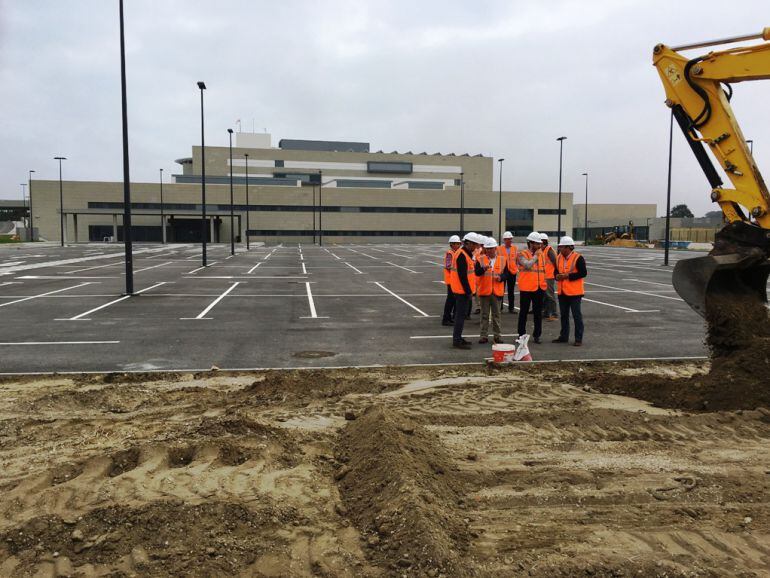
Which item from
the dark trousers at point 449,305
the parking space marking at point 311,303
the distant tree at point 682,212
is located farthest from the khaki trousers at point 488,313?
the distant tree at point 682,212

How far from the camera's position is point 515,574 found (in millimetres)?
3627

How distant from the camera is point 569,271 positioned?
1086 cm

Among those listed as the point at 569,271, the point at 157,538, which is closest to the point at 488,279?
the point at 569,271

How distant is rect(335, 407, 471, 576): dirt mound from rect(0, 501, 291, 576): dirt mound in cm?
66

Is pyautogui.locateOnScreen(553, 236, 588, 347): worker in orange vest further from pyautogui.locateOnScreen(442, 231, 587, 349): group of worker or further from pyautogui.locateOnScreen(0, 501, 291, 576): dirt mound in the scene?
pyautogui.locateOnScreen(0, 501, 291, 576): dirt mound

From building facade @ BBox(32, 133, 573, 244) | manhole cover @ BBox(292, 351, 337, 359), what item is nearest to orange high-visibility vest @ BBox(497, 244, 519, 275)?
manhole cover @ BBox(292, 351, 337, 359)

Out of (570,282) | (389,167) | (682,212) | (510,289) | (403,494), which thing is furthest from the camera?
(682,212)

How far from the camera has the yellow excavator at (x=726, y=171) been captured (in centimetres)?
764

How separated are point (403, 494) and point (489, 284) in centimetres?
687

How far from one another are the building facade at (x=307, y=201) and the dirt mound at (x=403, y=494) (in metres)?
69.9

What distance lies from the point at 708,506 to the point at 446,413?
9.45 ft

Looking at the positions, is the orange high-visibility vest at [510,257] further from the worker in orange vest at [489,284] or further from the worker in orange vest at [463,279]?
the worker in orange vest at [463,279]

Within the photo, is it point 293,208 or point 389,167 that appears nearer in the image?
point 293,208

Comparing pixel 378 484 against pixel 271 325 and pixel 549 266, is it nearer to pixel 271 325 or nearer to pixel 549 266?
pixel 271 325
